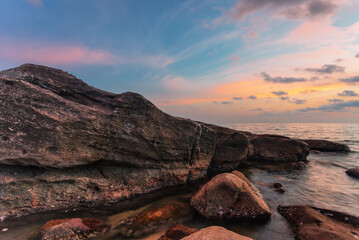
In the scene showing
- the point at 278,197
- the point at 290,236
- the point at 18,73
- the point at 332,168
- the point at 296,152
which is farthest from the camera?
the point at 296,152

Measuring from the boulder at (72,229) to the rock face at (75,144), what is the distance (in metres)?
1.75

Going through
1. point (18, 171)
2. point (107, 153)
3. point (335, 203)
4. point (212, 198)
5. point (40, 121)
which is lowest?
point (335, 203)

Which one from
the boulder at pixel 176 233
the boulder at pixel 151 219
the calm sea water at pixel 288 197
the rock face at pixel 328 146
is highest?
the rock face at pixel 328 146

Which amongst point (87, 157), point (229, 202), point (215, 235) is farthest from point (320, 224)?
point (87, 157)

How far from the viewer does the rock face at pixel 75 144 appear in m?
7.99

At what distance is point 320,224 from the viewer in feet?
24.0

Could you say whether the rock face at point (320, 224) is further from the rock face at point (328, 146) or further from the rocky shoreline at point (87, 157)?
the rock face at point (328, 146)

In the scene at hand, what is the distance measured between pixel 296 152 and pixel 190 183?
55.7 feet

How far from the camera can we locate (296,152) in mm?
22422

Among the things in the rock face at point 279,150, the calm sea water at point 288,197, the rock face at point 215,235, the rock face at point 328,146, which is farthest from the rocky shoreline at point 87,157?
the rock face at point 328,146

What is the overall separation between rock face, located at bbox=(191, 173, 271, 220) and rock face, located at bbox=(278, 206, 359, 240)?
4.03 ft

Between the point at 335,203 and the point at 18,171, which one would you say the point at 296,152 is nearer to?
the point at 335,203

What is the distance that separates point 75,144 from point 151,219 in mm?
5315

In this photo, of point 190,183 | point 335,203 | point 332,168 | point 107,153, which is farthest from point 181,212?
point 332,168
